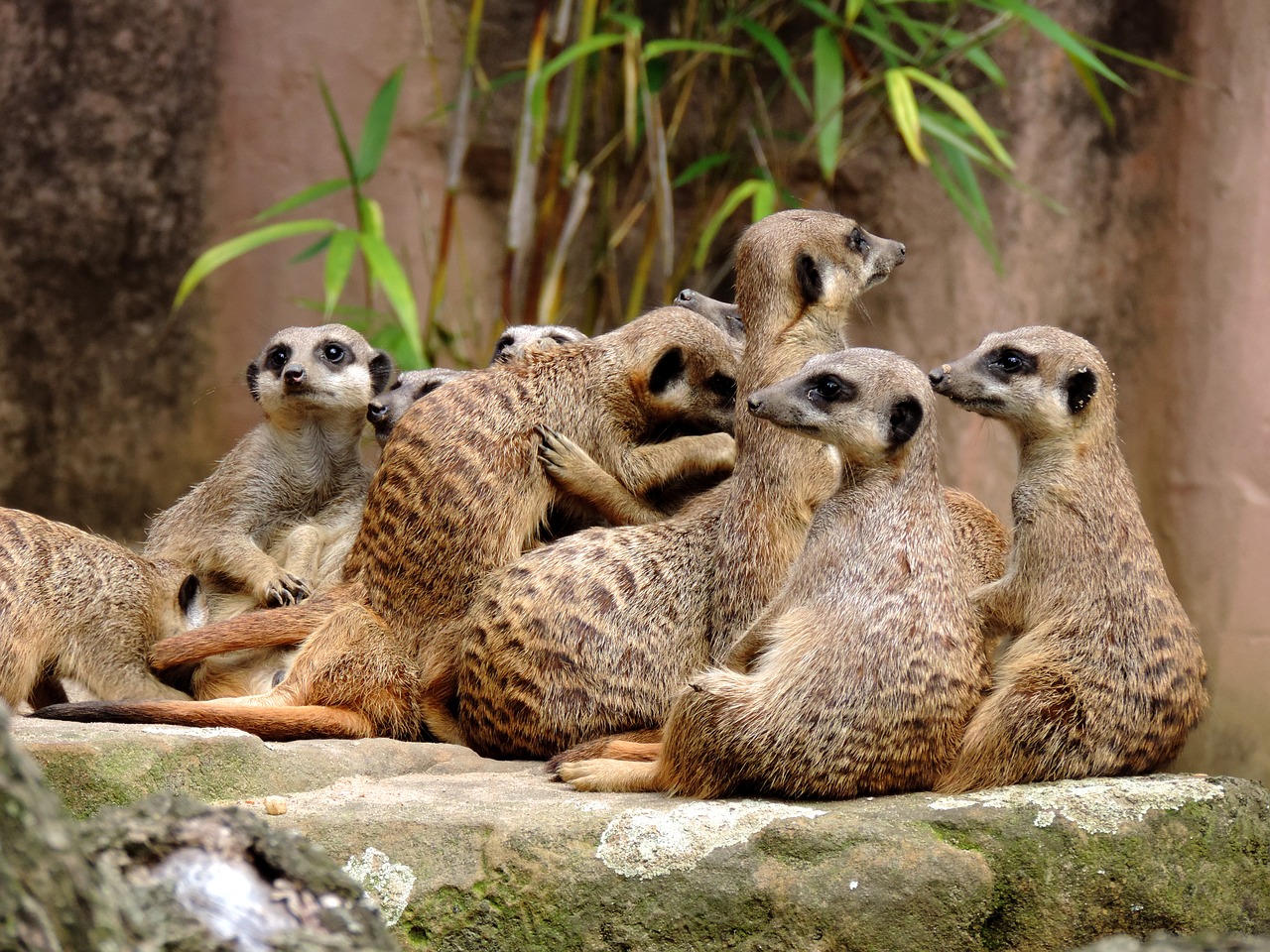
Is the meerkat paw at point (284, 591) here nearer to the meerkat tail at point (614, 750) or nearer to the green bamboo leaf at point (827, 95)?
the meerkat tail at point (614, 750)

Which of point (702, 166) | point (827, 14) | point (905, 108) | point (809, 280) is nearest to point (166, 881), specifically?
point (809, 280)

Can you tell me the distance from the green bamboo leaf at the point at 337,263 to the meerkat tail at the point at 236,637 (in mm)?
1394

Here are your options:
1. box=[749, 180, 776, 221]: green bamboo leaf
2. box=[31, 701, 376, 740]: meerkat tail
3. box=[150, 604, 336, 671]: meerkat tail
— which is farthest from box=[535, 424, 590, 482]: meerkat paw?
box=[749, 180, 776, 221]: green bamboo leaf

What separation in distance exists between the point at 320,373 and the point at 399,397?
0.21 metres

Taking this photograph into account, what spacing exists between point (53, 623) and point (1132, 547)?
2.21m

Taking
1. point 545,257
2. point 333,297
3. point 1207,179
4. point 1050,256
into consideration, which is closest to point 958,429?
point 1050,256

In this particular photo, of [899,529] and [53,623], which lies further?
[53,623]

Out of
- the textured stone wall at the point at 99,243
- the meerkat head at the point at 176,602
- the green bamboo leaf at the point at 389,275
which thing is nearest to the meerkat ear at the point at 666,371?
the meerkat head at the point at 176,602

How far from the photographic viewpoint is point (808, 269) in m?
3.11

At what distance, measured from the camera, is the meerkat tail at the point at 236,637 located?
9.88ft

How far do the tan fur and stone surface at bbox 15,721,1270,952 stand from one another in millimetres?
402

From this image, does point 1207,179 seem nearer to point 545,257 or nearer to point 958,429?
point 958,429

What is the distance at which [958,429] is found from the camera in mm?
6031

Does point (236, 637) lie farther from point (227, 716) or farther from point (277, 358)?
point (277, 358)
